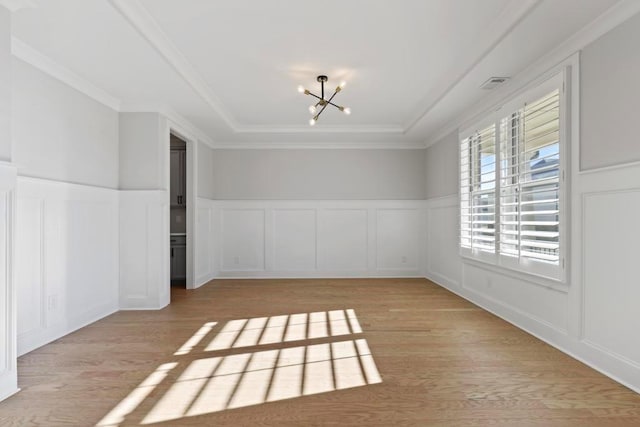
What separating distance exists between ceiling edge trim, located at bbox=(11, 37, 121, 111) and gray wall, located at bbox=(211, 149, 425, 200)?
272 centimetres

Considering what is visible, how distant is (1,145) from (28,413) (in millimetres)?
1633

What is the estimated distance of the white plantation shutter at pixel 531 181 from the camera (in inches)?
125

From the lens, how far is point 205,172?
6.46 meters

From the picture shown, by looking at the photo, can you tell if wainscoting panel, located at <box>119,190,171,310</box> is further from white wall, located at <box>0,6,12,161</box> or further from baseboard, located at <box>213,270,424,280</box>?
baseboard, located at <box>213,270,424,280</box>

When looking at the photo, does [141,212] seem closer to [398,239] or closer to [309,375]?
[309,375]

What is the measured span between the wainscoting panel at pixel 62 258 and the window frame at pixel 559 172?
14.4 ft

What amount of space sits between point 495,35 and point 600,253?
1858 mm

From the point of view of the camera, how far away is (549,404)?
2229 mm

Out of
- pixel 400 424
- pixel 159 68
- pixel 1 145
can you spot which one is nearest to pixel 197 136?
pixel 159 68

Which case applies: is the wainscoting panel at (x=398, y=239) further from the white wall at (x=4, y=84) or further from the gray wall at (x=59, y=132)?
the white wall at (x=4, y=84)

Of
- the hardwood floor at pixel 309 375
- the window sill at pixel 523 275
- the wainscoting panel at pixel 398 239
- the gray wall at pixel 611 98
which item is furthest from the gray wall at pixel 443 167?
the gray wall at pixel 611 98

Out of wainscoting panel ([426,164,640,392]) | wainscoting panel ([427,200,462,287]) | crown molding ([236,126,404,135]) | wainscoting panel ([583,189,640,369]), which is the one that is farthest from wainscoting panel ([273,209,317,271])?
wainscoting panel ([583,189,640,369])

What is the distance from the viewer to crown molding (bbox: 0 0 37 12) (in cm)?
236

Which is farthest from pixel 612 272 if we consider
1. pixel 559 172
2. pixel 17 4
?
pixel 17 4
